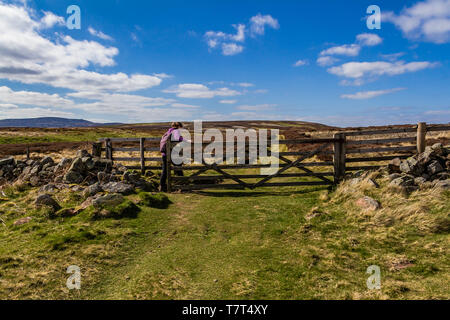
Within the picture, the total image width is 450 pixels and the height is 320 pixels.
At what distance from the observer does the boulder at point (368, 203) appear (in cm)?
664

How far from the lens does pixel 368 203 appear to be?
6.86m

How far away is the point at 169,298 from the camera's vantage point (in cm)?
382

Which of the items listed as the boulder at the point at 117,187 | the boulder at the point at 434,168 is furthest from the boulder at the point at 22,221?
the boulder at the point at 434,168

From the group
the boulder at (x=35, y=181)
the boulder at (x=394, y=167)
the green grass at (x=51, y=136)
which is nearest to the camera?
the boulder at (x=394, y=167)

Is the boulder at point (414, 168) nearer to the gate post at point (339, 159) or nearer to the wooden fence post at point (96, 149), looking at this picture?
the gate post at point (339, 159)

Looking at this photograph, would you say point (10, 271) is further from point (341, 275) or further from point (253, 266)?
point (341, 275)

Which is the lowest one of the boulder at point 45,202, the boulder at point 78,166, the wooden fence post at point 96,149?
the boulder at point 45,202

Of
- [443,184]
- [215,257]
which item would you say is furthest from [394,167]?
[215,257]

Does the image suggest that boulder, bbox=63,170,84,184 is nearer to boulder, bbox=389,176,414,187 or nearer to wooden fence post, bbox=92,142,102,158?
wooden fence post, bbox=92,142,102,158

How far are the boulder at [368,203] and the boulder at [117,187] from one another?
741 cm

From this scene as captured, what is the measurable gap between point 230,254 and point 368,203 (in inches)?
165

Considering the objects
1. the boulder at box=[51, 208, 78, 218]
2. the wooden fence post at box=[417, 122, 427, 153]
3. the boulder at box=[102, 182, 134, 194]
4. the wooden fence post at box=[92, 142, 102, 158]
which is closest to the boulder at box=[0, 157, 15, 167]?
the wooden fence post at box=[92, 142, 102, 158]

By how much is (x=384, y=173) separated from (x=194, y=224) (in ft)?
22.9

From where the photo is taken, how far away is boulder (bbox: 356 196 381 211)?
6.64 metres
